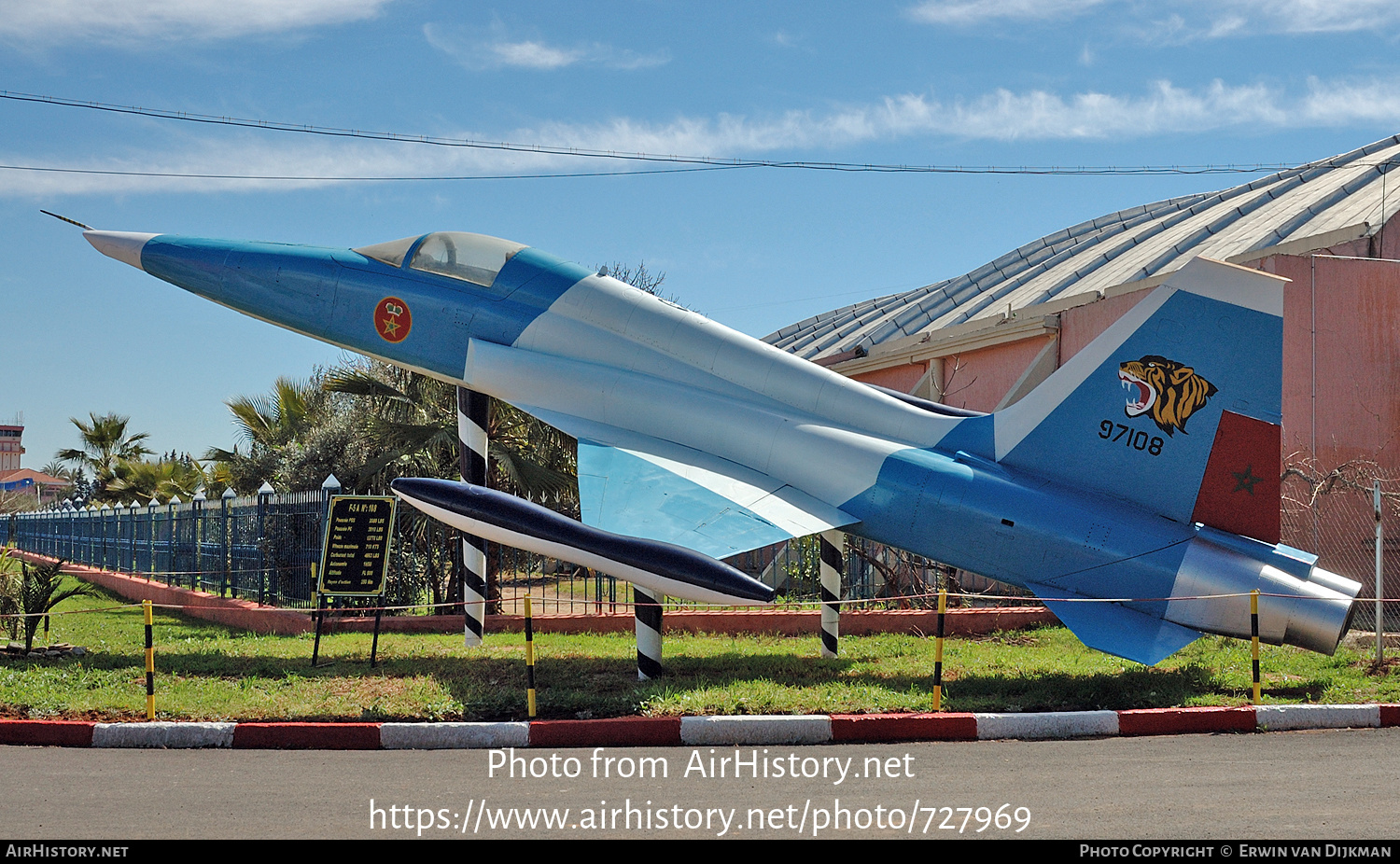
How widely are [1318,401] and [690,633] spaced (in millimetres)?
8828

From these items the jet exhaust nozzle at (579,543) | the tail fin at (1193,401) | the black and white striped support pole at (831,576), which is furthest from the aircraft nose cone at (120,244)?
A: the tail fin at (1193,401)

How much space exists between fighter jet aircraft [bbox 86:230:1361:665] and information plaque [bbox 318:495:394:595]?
1.70 m

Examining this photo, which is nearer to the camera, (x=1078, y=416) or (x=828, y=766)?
(x=828, y=766)

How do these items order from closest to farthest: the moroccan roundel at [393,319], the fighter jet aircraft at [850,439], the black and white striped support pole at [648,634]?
the fighter jet aircraft at [850,439] < the black and white striped support pole at [648,634] < the moroccan roundel at [393,319]

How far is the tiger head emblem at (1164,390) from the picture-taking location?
9.41 metres

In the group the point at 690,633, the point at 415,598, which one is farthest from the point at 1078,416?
the point at 415,598

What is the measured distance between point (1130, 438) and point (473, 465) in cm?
725

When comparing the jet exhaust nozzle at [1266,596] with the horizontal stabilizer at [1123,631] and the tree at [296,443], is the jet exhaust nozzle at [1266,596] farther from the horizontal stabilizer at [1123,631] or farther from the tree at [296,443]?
the tree at [296,443]

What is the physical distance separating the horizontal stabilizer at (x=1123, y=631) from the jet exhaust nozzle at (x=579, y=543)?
116 inches

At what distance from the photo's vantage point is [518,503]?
29.0 ft

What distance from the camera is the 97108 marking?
9.59m

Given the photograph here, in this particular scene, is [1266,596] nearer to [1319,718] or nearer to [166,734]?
[1319,718]

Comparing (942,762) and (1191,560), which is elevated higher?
(1191,560)

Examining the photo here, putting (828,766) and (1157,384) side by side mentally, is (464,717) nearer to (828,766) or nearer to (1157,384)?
(828,766)
